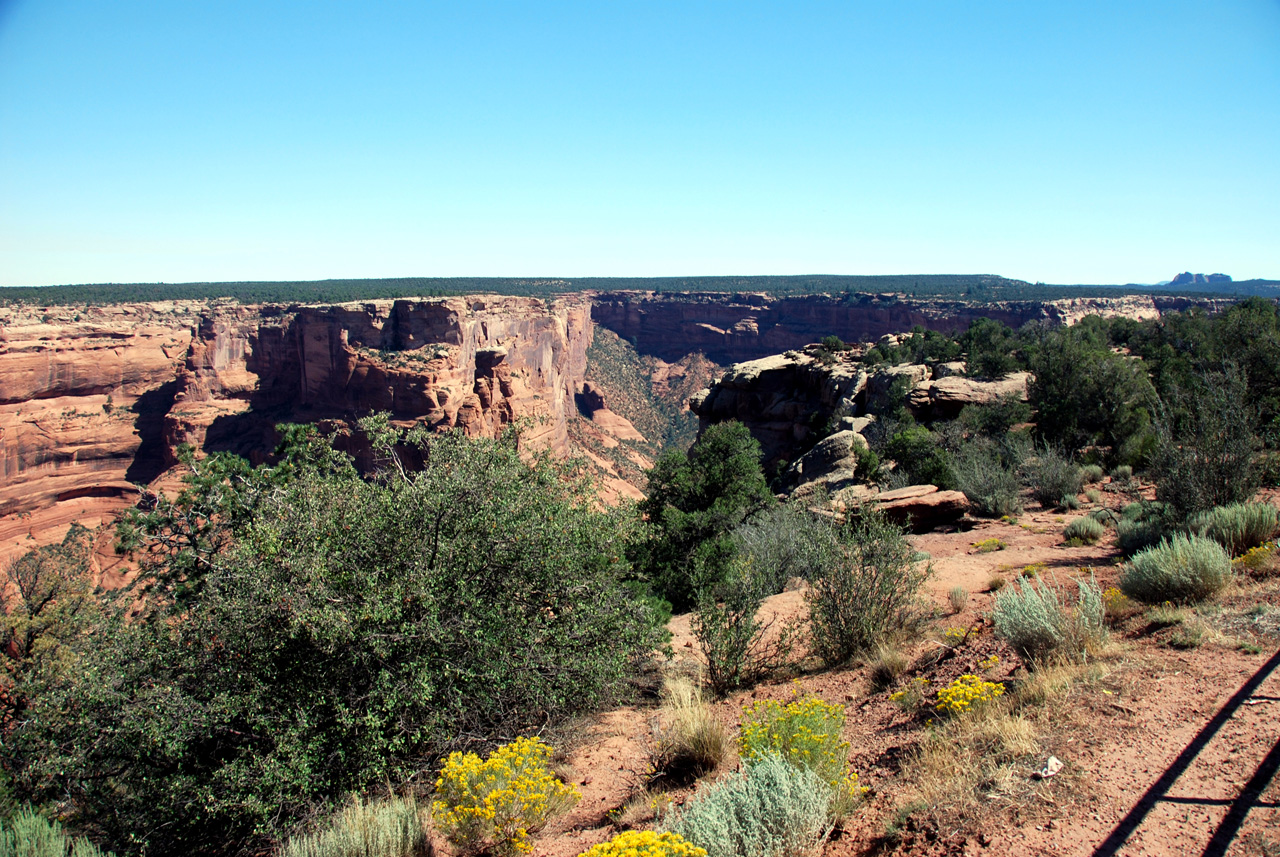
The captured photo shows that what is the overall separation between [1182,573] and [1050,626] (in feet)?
6.91

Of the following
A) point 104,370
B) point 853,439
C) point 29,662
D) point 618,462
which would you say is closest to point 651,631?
point 29,662

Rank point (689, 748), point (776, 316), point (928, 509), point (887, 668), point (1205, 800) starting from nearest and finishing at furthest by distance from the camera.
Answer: point (1205, 800), point (689, 748), point (887, 668), point (928, 509), point (776, 316)

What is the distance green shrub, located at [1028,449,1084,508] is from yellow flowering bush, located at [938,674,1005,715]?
42.2ft

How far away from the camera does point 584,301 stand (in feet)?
292

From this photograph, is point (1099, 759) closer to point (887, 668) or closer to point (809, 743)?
point (809, 743)

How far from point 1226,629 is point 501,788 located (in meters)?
6.87

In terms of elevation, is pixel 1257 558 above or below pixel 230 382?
above

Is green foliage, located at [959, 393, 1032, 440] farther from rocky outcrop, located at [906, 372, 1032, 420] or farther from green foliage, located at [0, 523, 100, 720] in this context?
green foliage, located at [0, 523, 100, 720]

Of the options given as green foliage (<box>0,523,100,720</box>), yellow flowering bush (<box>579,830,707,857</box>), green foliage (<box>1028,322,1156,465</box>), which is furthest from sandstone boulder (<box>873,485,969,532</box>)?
green foliage (<box>0,523,100,720</box>)

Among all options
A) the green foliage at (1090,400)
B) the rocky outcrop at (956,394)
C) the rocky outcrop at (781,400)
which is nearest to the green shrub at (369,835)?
the green foliage at (1090,400)

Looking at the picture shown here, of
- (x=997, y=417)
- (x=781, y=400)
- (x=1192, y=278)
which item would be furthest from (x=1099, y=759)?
(x=1192, y=278)

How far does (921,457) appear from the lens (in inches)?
860

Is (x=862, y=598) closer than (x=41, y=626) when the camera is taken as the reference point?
Yes

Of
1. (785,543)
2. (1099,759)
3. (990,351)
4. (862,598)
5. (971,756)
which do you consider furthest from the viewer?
(990,351)
